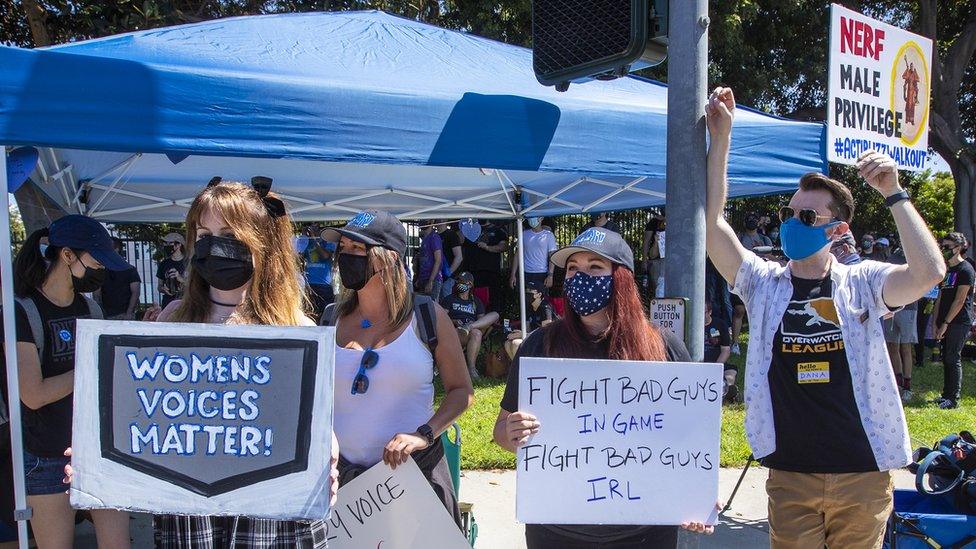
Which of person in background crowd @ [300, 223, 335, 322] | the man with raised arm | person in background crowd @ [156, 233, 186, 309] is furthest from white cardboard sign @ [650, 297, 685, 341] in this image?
person in background crowd @ [156, 233, 186, 309]

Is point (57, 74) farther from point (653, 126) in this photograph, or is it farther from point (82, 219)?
point (653, 126)

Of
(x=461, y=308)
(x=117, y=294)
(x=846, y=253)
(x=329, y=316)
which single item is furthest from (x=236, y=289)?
(x=461, y=308)

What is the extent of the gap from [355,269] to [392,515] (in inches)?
34.2

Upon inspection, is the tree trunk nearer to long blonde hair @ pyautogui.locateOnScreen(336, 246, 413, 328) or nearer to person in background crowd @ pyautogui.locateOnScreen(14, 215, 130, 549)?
person in background crowd @ pyautogui.locateOnScreen(14, 215, 130, 549)

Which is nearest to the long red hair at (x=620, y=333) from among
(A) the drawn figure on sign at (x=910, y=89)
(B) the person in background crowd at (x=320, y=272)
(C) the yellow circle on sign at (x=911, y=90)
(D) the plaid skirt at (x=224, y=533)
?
(D) the plaid skirt at (x=224, y=533)

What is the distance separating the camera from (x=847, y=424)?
8.29 feet

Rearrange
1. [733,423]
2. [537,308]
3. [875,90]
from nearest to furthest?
[875,90] < [733,423] < [537,308]

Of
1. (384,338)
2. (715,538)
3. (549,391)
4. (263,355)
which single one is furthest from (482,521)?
(263,355)

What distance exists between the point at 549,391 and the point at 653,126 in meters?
1.88

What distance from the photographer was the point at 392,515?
2.48 metres

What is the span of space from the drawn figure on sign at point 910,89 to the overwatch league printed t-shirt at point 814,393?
85.1 inches

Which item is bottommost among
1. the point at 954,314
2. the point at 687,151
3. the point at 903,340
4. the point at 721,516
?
the point at 721,516

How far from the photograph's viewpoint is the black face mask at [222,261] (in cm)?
199

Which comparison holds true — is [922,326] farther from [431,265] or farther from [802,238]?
[802,238]
